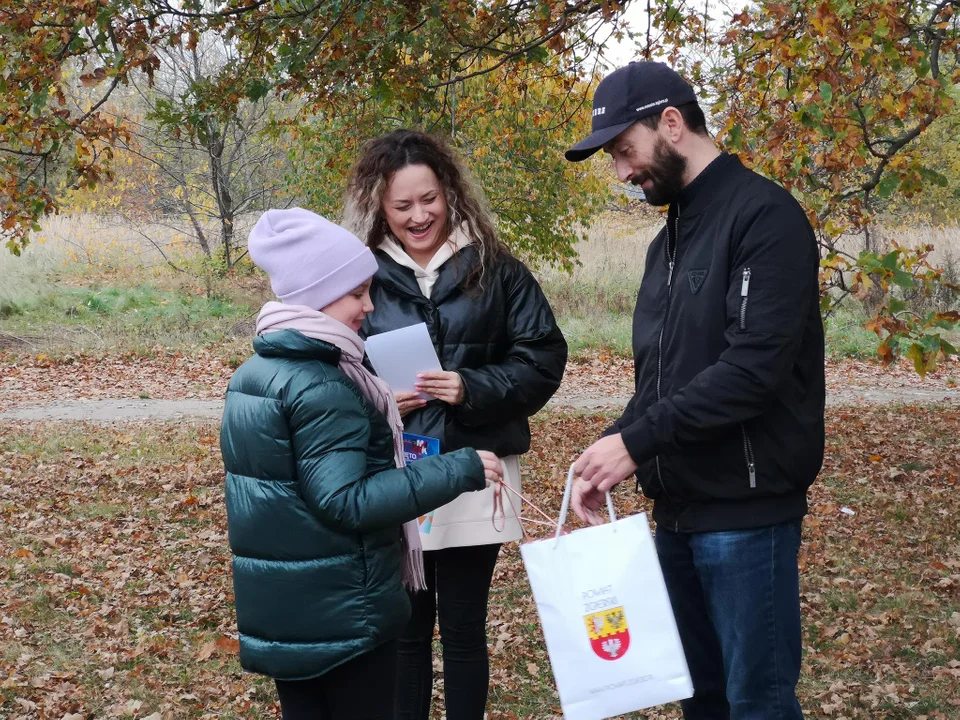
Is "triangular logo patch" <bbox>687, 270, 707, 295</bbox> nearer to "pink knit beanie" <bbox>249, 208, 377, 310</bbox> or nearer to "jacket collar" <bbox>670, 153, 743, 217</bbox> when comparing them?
"jacket collar" <bbox>670, 153, 743, 217</bbox>

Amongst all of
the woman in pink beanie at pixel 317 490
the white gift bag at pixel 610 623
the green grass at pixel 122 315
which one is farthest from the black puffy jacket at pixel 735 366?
the green grass at pixel 122 315

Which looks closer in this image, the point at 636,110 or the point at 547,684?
the point at 636,110

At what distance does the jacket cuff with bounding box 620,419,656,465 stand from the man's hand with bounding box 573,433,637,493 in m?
0.02

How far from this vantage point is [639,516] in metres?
2.21

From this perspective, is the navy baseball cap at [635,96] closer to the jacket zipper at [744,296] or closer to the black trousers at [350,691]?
the jacket zipper at [744,296]

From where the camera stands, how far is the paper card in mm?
3049

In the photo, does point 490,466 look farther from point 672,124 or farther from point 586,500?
point 672,124

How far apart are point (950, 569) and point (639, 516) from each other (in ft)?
15.8

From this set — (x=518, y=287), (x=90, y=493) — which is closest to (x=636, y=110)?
(x=518, y=287)

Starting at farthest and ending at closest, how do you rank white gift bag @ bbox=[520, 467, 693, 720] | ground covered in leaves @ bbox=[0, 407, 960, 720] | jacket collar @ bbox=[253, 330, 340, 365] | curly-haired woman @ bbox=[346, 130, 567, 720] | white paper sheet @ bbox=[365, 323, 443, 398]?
ground covered in leaves @ bbox=[0, 407, 960, 720], curly-haired woman @ bbox=[346, 130, 567, 720], white paper sheet @ bbox=[365, 323, 443, 398], jacket collar @ bbox=[253, 330, 340, 365], white gift bag @ bbox=[520, 467, 693, 720]

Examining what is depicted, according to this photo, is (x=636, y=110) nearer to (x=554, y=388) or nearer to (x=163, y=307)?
(x=554, y=388)

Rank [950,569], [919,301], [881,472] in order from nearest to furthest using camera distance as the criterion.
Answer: [950,569]
[881,472]
[919,301]

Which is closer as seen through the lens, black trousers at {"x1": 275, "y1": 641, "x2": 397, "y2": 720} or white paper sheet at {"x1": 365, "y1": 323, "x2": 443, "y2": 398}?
black trousers at {"x1": 275, "y1": 641, "x2": 397, "y2": 720}

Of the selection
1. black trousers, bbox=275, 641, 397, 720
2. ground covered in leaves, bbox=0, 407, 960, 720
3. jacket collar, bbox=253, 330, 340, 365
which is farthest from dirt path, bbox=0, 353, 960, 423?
jacket collar, bbox=253, 330, 340, 365
